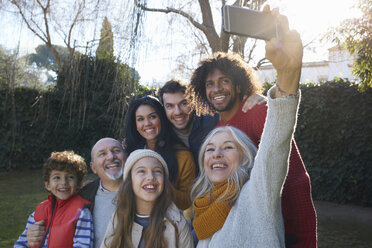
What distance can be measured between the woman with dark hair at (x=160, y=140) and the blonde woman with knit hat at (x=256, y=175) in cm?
71

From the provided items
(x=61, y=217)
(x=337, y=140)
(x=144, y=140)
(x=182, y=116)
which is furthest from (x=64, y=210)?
(x=337, y=140)

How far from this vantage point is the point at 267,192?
1390 millimetres

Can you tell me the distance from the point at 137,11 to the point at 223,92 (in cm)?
86

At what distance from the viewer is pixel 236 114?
2.32 meters

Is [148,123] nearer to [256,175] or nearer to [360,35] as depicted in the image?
[256,175]

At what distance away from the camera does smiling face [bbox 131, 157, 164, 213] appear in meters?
2.24

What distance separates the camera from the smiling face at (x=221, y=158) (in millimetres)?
1779

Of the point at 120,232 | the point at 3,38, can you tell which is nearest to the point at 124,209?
the point at 120,232

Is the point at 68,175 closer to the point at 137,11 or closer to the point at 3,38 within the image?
the point at 137,11

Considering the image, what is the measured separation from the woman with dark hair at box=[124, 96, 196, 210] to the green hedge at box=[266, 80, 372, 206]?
17.7 feet

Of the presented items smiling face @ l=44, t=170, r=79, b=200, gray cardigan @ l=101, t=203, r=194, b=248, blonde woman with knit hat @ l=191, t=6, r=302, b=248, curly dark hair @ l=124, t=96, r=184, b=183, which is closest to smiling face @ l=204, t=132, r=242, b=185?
blonde woman with knit hat @ l=191, t=6, r=302, b=248

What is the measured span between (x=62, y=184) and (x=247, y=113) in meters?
1.50

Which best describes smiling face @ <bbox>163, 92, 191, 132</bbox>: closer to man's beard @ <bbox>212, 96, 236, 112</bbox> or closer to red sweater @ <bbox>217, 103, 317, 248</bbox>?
man's beard @ <bbox>212, 96, 236, 112</bbox>

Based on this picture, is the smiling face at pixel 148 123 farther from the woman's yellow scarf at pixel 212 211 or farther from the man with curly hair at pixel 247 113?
the woman's yellow scarf at pixel 212 211
